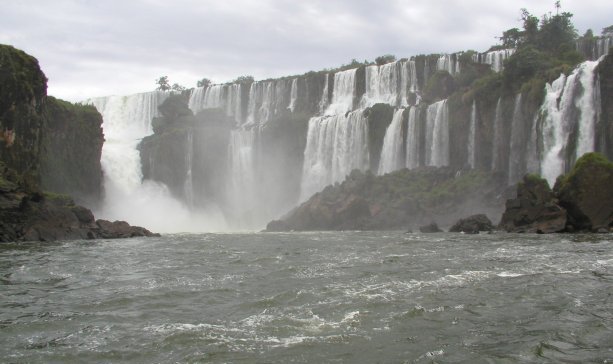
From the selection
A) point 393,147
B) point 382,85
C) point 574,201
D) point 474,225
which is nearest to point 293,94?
point 382,85

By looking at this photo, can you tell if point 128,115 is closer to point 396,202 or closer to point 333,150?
point 333,150

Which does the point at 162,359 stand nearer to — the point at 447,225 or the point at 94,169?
the point at 447,225

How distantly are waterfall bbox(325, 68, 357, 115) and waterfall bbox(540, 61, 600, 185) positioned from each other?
30.7 meters

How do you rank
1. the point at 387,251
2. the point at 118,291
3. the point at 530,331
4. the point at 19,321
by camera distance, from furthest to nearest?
1. the point at 387,251
2. the point at 118,291
3. the point at 19,321
4. the point at 530,331

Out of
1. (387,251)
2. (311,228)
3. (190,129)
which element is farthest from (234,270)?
(190,129)

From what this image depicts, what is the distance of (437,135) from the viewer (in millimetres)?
55625

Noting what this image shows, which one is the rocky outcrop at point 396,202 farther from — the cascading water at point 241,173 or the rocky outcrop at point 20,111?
the rocky outcrop at point 20,111

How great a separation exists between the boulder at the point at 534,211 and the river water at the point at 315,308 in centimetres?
885

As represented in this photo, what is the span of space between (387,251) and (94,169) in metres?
38.4

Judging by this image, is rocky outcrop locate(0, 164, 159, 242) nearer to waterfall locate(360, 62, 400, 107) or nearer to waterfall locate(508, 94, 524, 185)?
waterfall locate(508, 94, 524, 185)

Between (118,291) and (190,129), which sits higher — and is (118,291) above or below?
below

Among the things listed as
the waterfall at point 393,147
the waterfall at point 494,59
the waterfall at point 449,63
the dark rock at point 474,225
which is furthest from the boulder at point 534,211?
the waterfall at point 449,63

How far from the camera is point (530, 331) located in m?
10.1

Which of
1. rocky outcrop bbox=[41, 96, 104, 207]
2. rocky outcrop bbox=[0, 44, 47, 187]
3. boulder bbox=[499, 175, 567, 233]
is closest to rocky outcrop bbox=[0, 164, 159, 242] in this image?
rocky outcrop bbox=[0, 44, 47, 187]
